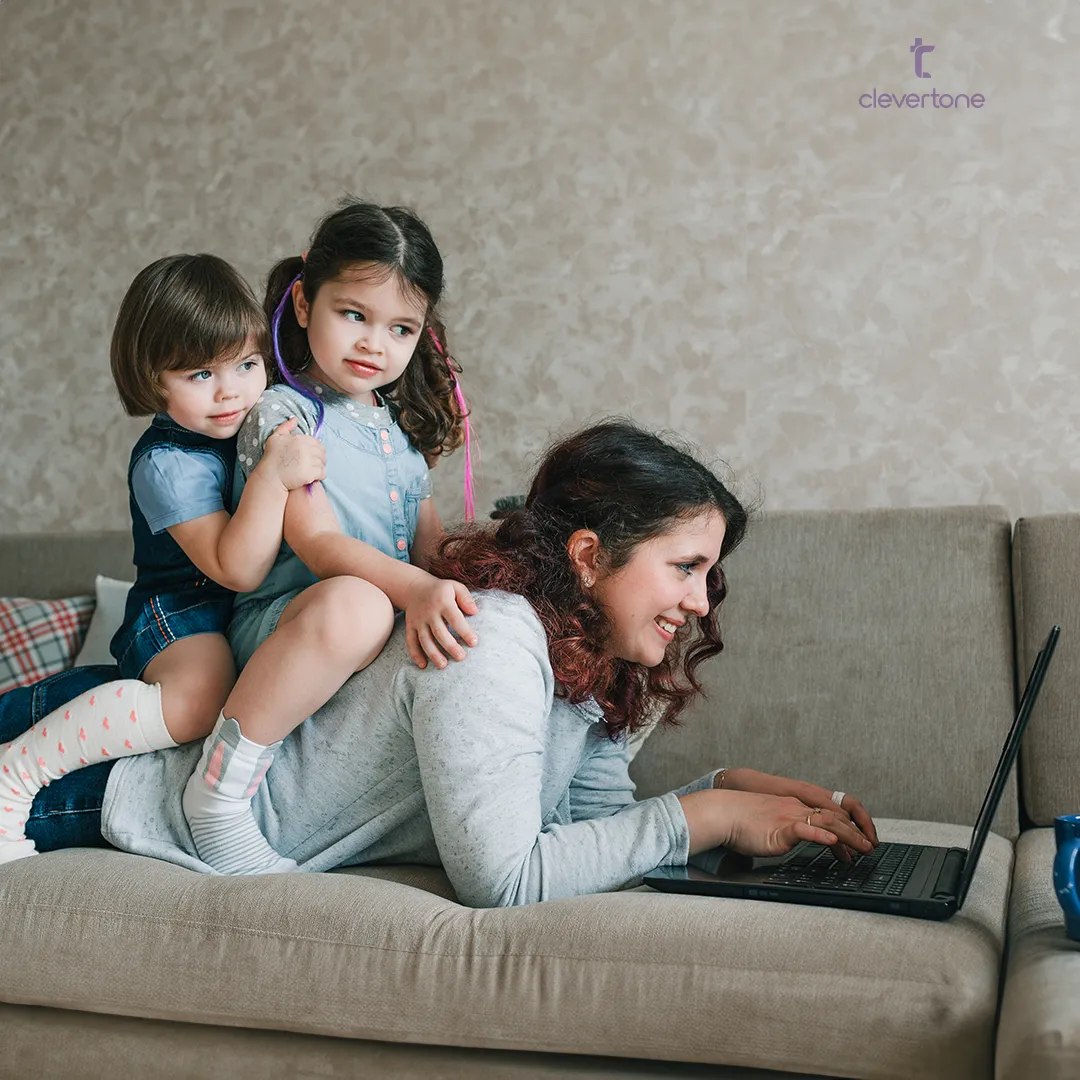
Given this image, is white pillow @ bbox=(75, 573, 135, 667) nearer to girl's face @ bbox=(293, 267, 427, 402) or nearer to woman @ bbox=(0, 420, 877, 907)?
woman @ bbox=(0, 420, 877, 907)

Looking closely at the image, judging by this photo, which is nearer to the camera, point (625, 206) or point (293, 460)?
point (293, 460)

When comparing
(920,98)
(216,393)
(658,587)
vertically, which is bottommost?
(658,587)

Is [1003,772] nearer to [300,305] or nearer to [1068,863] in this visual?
[1068,863]

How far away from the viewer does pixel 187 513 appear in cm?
174

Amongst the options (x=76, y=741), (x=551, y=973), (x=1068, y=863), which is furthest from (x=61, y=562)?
(x=1068, y=863)

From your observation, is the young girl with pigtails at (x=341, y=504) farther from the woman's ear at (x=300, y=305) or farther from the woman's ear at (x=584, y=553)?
the woman's ear at (x=584, y=553)

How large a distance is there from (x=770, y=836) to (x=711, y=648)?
348 mm

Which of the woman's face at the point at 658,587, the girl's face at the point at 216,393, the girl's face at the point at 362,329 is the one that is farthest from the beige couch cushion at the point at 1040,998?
the girl's face at the point at 216,393

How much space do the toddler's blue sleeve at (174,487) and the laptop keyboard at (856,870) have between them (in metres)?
0.90

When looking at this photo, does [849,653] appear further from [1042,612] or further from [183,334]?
[183,334]

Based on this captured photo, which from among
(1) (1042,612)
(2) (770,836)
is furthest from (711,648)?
(1) (1042,612)

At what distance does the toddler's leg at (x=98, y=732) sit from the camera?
5.20 feet

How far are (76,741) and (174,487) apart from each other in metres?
0.37

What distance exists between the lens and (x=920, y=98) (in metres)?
2.42
